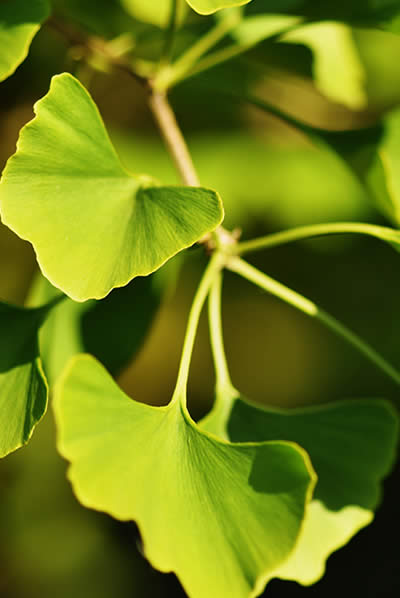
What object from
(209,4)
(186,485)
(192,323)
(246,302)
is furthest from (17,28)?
(246,302)

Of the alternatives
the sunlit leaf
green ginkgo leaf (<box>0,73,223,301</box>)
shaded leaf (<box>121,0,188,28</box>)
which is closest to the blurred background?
shaded leaf (<box>121,0,188,28</box>)

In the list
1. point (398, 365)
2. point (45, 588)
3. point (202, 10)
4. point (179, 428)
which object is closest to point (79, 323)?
point (179, 428)

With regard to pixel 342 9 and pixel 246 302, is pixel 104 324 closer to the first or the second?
pixel 342 9

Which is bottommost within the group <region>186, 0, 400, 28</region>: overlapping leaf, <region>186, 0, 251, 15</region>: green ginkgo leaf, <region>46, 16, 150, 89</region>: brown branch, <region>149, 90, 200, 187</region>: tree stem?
<region>149, 90, 200, 187</region>: tree stem

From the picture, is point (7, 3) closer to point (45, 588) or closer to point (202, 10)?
point (202, 10)

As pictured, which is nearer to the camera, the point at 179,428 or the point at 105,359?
the point at 179,428

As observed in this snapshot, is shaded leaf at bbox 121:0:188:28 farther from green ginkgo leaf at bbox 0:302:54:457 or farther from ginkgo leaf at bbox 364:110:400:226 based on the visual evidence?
green ginkgo leaf at bbox 0:302:54:457

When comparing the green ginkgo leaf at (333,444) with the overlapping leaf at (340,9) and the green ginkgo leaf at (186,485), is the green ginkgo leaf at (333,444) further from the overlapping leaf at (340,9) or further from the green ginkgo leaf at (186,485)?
the overlapping leaf at (340,9)
